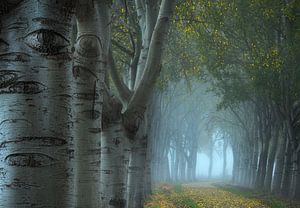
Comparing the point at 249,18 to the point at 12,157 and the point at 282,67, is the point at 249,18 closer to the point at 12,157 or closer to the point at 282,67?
the point at 282,67

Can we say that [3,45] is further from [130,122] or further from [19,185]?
[130,122]

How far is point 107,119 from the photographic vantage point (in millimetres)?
8609

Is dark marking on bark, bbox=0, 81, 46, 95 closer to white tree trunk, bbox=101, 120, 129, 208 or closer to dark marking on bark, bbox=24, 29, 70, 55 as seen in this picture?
dark marking on bark, bbox=24, 29, 70, 55

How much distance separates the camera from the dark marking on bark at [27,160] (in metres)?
2.70

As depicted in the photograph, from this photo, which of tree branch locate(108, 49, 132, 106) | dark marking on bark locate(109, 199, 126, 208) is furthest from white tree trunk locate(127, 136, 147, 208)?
dark marking on bark locate(109, 199, 126, 208)

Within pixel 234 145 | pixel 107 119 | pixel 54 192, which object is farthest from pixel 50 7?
pixel 234 145

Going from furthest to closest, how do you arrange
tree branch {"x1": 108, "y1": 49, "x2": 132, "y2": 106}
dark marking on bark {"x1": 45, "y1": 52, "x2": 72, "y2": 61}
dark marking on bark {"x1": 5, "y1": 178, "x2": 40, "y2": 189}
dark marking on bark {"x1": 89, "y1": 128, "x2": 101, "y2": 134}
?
tree branch {"x1": 108, "y1": 49, "x2": 132, "y2": 106} < dark marking on bark {"x1": 89, "y1": 128, "x2": 101, "y2": 134} < dark marking on bark {"x1": 45, "y1": 52, "x2": 72, "y2": 61} < dark marking on bark {"x1": 5, "y1": 178, "x2": 40, "y2": 189}

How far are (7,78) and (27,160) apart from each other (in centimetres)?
57

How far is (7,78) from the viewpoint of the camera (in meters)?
2.85

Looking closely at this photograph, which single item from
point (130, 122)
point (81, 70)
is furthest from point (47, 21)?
point (130, 122)

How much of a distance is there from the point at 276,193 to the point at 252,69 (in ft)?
26.1

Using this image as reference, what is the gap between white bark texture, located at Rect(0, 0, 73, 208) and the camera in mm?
2703

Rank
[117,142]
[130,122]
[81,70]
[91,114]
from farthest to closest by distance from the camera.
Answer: [130,122] < [117,142] < [91,114] < [81,70]

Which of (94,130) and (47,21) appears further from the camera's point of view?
(94,130)
